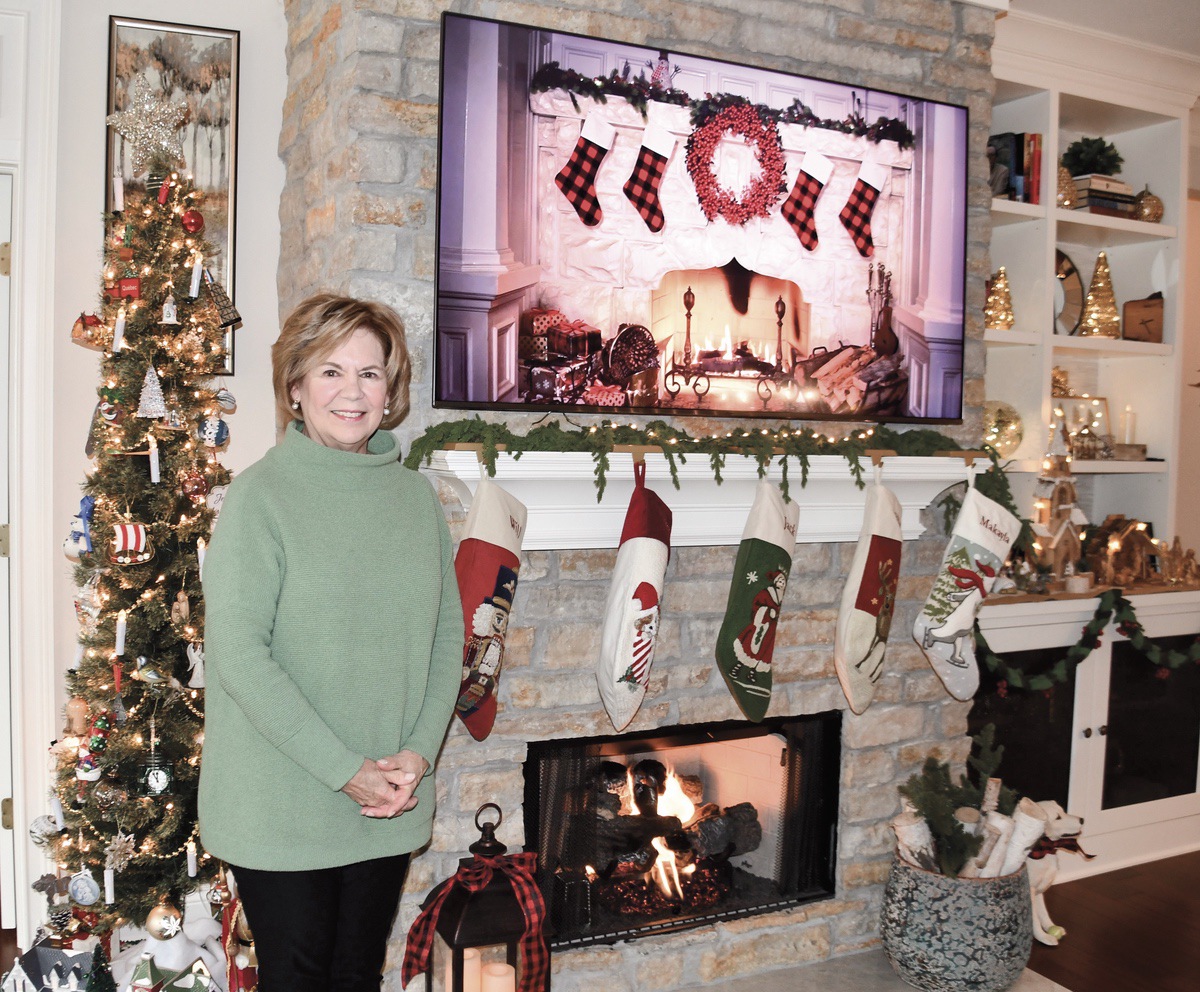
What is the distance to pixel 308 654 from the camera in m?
1.53

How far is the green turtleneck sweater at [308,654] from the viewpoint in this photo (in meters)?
1.48

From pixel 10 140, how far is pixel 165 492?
41.9 inches

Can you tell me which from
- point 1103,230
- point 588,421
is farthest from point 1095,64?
point 588,421

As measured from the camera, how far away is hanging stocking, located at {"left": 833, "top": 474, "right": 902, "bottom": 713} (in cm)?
256

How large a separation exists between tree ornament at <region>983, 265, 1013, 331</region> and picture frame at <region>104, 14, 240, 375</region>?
2.38 meters

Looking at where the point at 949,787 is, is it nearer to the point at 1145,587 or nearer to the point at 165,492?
the point at 1145,587

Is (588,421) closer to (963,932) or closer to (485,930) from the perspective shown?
(485,930)

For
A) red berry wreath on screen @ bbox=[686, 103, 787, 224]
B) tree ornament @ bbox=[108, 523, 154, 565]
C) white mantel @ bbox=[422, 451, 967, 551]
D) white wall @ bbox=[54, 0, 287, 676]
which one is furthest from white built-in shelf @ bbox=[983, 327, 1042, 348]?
tree ornament @ bbox=[108, 523, 154, 565]

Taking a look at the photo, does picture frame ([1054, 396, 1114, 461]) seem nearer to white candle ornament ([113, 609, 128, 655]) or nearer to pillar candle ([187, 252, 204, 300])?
pillar candle ([187, 252, 204, 300])

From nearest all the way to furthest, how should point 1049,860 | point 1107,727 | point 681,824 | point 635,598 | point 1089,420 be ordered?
point 635,598 < point 681,824 < point 1049,860 < point 1107,727 < point 1089,420

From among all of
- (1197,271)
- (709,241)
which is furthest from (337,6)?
(1197,271)

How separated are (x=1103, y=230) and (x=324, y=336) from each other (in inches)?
123

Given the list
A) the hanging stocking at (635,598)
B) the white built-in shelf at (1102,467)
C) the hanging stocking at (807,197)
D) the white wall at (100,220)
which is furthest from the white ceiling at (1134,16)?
the white wall at (100,220)

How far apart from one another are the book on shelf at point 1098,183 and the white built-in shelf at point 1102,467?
0.96 m
